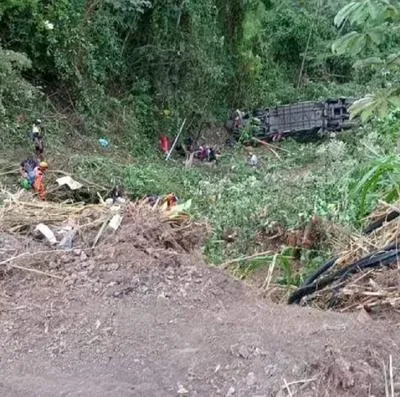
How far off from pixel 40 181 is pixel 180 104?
420cm

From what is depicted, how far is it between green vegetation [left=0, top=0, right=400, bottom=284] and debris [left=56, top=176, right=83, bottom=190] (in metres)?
0.31

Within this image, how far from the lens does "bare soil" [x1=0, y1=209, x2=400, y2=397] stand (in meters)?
2.22

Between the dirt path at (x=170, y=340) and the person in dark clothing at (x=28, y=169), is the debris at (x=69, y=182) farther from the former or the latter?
the dirt path at (x=170, y=340)

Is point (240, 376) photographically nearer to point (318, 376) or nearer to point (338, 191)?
point (318, 376)

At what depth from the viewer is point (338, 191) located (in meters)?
6.20

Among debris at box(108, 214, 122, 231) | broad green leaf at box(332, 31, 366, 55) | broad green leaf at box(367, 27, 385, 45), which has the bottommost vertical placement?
debris at box(108, 214, 122, 231)

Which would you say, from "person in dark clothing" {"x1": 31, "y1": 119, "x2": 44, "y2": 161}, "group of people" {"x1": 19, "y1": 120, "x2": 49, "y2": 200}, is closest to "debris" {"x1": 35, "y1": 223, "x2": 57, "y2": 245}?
"group of people" {"x1": 19, "y1": 120, "x2": 49, "y2": 200}

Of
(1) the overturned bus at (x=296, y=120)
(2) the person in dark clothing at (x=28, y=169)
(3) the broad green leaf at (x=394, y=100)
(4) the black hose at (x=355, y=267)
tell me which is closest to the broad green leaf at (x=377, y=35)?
(3) the broad green leaf at (x=394, y=100)

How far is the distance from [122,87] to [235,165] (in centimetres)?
210

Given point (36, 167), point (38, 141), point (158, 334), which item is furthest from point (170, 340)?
point (38, 141)

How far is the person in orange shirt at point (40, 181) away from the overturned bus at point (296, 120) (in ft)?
15.2

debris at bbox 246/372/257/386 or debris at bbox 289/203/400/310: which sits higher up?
debris at bbox 246/372/257/386

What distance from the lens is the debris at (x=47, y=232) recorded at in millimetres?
3207

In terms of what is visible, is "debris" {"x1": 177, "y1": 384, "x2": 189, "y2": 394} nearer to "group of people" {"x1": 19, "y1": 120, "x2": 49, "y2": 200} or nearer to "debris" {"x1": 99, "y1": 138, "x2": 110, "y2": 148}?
"group of people" {"x1": 19, "y1": 120, "x2": 49, "y2": 200}
